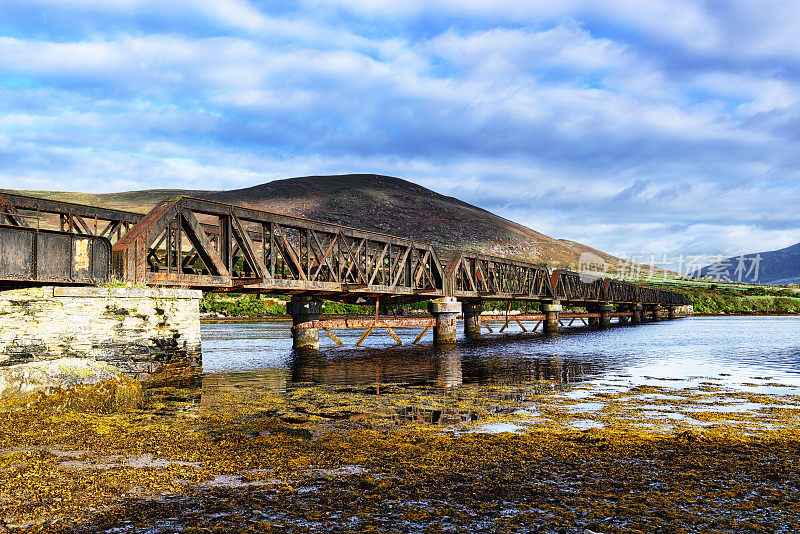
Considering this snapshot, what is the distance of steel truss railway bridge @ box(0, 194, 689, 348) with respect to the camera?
59.8ft

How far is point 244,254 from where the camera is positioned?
2520 centimetres

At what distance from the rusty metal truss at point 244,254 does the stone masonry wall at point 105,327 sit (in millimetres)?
684

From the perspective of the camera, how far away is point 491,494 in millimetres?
7930

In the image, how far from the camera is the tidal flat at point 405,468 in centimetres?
702

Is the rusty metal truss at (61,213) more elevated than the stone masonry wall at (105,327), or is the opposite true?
the rusty metal truss at (61,213)

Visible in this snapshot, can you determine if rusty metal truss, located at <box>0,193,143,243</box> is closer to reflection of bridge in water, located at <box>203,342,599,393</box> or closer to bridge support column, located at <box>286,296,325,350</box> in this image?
reflection of bridge in water, located at <box>203,342,599,393</box>

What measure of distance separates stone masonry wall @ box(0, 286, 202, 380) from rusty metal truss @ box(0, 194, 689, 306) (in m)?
0.68

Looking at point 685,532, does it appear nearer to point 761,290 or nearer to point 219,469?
point 219,469

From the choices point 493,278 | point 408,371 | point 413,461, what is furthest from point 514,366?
point 493,278

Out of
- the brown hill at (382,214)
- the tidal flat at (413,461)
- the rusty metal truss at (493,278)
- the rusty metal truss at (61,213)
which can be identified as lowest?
the tidal flat at (413,461)

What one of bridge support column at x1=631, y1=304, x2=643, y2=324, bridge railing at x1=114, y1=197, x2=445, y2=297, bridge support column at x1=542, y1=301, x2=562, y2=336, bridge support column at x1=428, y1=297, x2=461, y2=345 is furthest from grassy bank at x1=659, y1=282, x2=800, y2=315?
bridge railing at x1=114, y1=197, x2=445, y2=297

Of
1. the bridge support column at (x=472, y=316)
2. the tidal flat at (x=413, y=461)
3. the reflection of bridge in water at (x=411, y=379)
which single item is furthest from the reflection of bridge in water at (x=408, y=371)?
the bridge support column at (x=472, y=316)

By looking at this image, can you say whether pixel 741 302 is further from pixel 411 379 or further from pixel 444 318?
pixel 411 379

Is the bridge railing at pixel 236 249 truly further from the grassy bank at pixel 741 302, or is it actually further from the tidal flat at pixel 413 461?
the grassy bank at pixel 741 302
